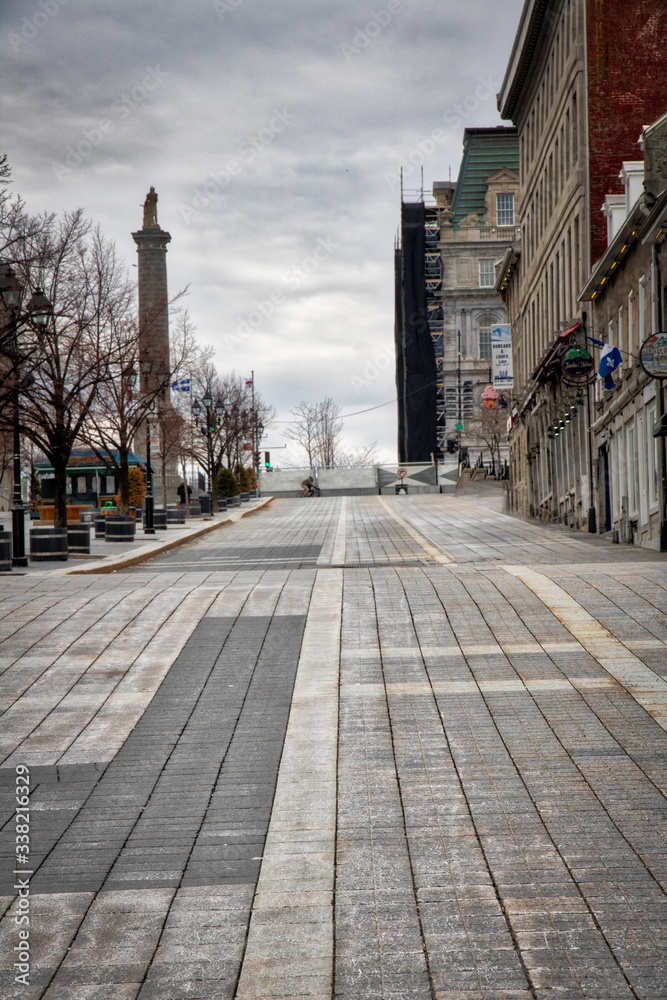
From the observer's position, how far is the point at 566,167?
35.2m

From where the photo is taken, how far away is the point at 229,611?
11961 millimetres

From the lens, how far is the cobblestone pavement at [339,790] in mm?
4727

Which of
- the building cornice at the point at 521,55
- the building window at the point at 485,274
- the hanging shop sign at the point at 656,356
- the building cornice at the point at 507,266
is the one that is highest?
the building window at the point at 485,274

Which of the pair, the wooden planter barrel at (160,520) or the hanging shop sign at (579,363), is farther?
the wooden planter barrel at (160,520)

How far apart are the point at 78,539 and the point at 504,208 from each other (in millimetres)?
77085

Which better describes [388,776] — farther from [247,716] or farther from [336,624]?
[336,624]

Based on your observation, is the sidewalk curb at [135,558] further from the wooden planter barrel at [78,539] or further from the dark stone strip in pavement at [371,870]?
the dark stone strip in pavement at [371,870]

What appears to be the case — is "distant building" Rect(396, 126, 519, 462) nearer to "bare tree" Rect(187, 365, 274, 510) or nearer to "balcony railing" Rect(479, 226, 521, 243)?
"balcony railing" Rect(479, 226, 521, 243)

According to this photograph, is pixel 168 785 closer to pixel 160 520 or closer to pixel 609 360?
pixel 609 360

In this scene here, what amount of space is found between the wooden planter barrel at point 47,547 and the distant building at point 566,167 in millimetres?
15615

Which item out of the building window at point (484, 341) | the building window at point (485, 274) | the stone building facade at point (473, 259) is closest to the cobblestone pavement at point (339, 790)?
the stone building facade at point (473, 259)

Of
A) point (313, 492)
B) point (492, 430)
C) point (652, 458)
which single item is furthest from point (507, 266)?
point (652, 458)

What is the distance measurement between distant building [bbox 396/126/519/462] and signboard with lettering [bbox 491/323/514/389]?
1701 inches

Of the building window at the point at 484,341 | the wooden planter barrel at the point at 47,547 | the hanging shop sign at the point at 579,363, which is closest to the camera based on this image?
the wooden planter barrel at the point at 47,547
